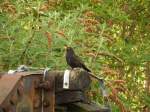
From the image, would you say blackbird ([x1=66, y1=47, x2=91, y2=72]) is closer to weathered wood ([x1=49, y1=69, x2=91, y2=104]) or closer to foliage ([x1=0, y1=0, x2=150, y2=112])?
foliage ([x1=0, y1=0, x2=150, y2=112])

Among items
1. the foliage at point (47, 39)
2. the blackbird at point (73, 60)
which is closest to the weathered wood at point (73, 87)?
the blackbird at point (73, 60)

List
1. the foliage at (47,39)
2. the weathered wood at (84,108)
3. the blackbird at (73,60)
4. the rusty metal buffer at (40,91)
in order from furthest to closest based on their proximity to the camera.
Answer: the foliage at (47,39)
the blackbird at (73,60)
the weathered wood at (84,108)
the rusty metal buffer at (40,91)

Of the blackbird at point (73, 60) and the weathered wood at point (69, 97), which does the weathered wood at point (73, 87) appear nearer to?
the weathered wood at point (69, 97)

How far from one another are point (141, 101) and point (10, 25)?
377 centimetres

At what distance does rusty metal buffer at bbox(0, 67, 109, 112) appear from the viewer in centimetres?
212

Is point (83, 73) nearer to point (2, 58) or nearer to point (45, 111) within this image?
point (45, 111)

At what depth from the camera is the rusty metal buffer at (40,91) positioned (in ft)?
6.95

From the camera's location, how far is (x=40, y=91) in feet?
7.27

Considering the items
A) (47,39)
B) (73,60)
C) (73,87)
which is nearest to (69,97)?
(73,87)

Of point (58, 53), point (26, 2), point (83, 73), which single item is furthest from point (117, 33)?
point (83, 73)

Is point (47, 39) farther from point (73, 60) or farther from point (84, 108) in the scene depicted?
point (84, 108)

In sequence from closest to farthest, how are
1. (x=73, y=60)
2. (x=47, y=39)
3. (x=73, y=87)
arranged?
(x=73, y=87) → (x=73, y=60) → (x=47, y=39)

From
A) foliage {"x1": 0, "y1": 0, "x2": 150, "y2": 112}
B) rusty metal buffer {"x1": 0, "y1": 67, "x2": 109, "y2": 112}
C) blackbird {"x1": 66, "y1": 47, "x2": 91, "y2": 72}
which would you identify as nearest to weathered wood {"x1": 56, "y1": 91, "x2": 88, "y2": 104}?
rusty metal buffer {"x1": 0, "y1": 67, "x2": 109, "y2": 112}

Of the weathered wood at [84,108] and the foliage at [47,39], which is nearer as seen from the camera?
the weathered wood at [84,108]
